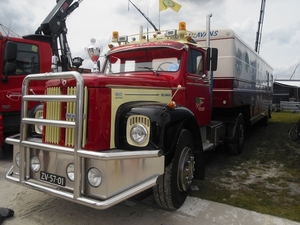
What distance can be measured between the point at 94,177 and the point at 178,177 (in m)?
1.20

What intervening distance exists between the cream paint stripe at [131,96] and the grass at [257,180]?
1.54 meters

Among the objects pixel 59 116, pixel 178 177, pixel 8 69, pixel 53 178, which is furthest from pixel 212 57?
pixel 8 69

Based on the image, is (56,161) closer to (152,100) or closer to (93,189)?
(93,189)

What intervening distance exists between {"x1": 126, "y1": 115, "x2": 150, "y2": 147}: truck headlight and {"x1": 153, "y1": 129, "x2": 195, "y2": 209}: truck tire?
507 mm

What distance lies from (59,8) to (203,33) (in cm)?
464

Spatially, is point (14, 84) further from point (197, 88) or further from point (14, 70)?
point (197, 88)

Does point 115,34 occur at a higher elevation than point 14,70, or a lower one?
higher

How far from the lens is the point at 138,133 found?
2838mm

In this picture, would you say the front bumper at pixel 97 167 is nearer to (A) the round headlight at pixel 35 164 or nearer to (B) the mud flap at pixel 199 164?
(A) the round headlight at pixel 35 164

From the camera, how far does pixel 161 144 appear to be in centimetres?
281

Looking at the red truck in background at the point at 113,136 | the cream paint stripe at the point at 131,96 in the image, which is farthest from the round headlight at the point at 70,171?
the cream paint stripe at the point at 131,96

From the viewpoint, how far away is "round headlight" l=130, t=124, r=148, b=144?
111 inches

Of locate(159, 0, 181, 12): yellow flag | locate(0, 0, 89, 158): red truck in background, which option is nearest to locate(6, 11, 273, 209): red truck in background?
locate(159, 0, 181, 12): yellow flag

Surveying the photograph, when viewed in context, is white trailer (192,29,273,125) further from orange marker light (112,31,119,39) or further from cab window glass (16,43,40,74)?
cab window glass (16,43,40,74)
